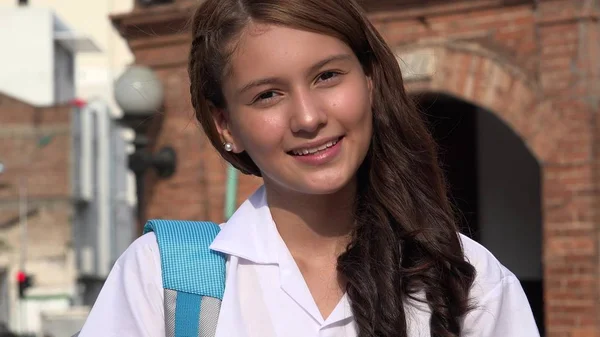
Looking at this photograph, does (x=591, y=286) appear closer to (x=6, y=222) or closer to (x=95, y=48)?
(x=6, y=222)

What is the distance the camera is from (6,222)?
31.3 metres

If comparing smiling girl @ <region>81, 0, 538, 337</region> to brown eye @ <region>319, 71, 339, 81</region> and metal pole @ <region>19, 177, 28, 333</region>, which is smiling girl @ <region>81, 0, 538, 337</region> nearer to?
brown eye @ <region>319, 71, 339, 81</region>

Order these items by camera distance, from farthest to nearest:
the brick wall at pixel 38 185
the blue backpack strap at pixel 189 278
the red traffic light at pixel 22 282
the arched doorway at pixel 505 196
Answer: the brick wall at pixel 38 185 < the red traffic light at pixel 22 282 < the arched doorway at pixel 505 196 < the blue backpack strap at pixel 189 278

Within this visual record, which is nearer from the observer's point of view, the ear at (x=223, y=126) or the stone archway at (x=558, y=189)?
the ear at (x=223, y=126)

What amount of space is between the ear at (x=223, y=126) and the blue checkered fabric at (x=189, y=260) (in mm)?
257

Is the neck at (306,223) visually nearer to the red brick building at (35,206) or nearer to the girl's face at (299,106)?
the girl's face at (299,106)

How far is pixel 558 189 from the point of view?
258 inches

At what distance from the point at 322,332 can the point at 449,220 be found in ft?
1.22

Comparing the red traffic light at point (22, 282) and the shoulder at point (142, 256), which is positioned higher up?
the red traffic light at point (22, 282)

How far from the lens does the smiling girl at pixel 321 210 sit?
6.73 feet

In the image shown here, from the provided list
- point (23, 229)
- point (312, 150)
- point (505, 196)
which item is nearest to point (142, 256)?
point (312, 150)

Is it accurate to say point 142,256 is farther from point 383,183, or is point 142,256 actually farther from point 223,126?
point 383,183

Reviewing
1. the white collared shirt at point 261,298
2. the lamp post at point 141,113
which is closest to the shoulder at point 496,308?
the white collared shirt at point 261,298

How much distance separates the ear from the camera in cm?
228
